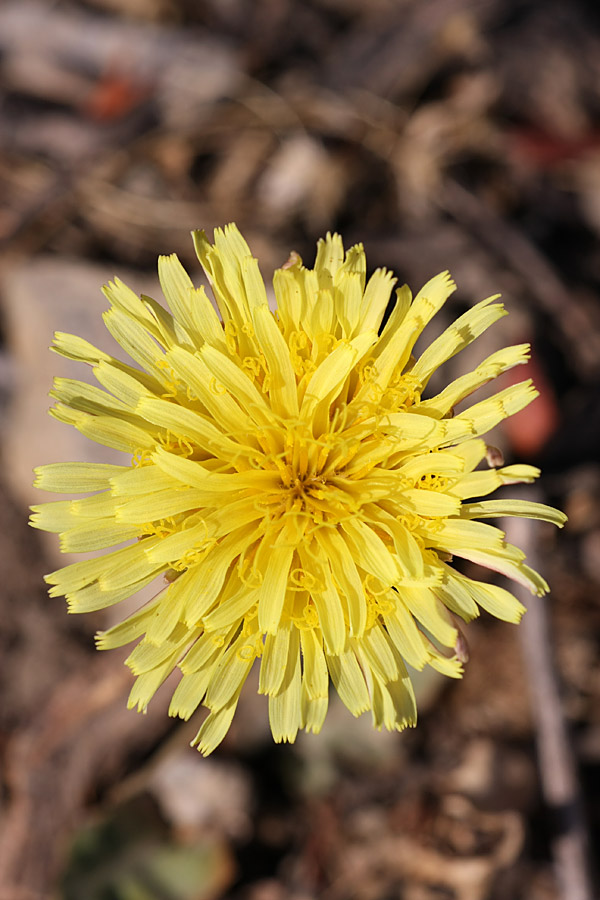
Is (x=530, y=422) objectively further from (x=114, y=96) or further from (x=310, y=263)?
(x=114, y=96)

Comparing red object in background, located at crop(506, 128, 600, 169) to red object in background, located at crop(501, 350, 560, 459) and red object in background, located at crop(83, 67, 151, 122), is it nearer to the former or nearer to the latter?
red object in background, located at crop(501, 350, 560, 459)

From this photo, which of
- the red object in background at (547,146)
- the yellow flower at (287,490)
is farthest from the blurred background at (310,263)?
the yellow flower at (287,490)

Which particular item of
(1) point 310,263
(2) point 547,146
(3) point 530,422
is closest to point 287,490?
(3) point 530,422

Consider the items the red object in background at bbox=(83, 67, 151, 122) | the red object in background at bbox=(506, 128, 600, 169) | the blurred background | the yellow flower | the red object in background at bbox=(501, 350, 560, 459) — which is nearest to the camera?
the yellow flower

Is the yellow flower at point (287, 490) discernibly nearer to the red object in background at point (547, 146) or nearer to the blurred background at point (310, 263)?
the blurred background at point (310, 263)

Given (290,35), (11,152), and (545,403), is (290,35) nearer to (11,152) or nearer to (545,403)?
(11,152)

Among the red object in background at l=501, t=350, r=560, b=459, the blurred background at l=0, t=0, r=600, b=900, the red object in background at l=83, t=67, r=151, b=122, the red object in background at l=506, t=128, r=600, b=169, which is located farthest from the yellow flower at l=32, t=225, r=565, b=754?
the red object in background at l=83, t=67, r=151, b=122
